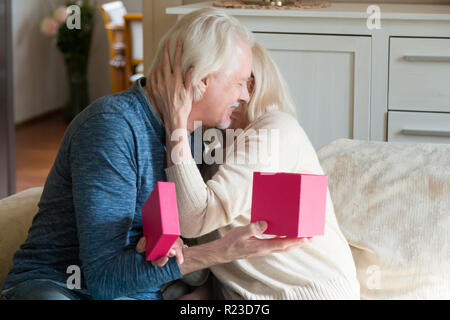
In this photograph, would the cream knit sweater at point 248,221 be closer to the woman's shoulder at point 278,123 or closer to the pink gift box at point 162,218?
the woman's shoulder at point 278,123

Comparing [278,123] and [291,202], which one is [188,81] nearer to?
[278,123]

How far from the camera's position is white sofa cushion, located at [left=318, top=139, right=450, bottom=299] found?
4.96 feet

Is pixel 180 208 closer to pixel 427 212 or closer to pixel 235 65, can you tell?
pixel 235 65

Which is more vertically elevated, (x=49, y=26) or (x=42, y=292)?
(x=49, y=26)

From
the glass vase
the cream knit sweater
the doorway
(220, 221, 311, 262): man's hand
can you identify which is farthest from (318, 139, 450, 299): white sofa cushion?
the glass vase

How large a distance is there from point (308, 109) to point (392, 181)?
3.46 ft

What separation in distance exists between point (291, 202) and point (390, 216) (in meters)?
0.56

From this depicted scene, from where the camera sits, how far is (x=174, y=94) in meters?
1.33

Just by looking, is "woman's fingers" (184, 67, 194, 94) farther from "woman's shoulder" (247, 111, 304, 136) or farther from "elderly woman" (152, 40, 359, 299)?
"woman's shoulder" (247, 111, 304, 136)

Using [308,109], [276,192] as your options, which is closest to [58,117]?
[308,109]

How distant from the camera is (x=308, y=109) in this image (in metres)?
2.66

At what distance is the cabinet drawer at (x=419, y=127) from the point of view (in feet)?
8.33

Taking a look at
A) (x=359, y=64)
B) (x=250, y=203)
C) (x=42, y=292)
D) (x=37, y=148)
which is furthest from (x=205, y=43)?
(x=37, y=148)

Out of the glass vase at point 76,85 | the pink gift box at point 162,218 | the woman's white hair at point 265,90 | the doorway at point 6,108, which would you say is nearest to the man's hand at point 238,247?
the pink gift box at point 162,218
